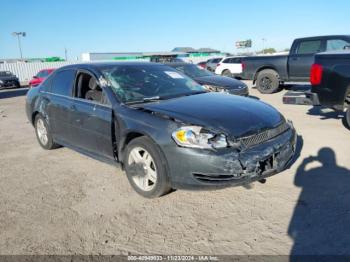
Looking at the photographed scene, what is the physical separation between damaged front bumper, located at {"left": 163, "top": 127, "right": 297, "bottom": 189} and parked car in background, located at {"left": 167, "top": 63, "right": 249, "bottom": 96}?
5.41 metres

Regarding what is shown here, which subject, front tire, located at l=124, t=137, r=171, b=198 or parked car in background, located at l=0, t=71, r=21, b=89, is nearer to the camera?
front tire, located at l=124, t=137, r=171, b=198

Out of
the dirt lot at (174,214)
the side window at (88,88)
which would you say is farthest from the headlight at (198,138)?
the side window at (88,88)

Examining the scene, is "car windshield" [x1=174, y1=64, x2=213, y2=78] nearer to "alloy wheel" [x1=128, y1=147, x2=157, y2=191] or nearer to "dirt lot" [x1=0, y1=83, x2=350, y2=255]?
"dirt lot" [x1=0, y1=83, x2=350, y2=255]

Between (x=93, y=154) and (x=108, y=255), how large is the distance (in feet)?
6.78

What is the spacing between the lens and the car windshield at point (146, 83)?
4504mm

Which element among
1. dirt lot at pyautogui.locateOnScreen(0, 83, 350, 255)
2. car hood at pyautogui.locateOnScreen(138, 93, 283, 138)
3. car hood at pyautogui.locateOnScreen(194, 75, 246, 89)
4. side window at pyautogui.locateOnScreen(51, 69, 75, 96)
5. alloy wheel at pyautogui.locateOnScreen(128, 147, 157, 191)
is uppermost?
side window at pyautogui.locateOnScreen(51, 69, 75, 96)

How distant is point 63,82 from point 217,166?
328 centimetres

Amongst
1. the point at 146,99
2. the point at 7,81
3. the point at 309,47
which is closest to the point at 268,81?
the point at 309,47

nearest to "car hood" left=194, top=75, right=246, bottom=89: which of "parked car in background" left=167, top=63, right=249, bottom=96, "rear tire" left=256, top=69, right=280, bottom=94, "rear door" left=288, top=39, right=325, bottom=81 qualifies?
"parked car in background" left=167, top=63, right=249, bottom=96

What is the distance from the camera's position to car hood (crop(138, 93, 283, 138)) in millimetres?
3641

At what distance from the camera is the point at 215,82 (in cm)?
1016

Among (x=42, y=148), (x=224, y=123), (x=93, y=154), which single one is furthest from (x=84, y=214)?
(x=42, y=148)

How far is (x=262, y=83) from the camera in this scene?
13.5 meters

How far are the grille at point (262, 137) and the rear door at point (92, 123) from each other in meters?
1.75
